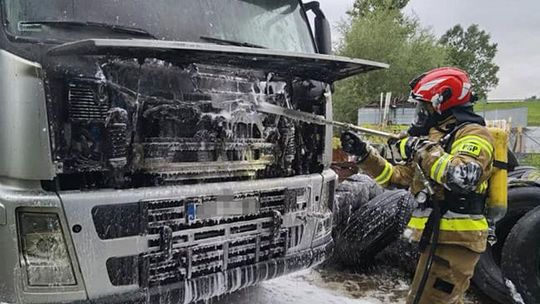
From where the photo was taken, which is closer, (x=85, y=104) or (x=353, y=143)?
(x=85, y=104)

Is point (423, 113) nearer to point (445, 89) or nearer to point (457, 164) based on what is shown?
point (445, 89)

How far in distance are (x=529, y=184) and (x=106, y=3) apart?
359 cm

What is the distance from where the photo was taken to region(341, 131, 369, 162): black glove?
10.1ft

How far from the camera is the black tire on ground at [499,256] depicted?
3.99m

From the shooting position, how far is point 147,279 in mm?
2533

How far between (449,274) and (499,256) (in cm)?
178

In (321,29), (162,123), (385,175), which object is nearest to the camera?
(162,123)

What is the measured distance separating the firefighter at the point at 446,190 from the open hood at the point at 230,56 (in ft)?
1.61

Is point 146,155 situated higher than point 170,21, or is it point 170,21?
point 170,21

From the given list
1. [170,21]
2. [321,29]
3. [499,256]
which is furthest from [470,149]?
[499,256]

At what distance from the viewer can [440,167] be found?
2578 millimetres

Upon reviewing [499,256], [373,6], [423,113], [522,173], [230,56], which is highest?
[373,6]

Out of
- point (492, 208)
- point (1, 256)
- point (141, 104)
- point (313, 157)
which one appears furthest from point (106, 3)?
point (492, 208)

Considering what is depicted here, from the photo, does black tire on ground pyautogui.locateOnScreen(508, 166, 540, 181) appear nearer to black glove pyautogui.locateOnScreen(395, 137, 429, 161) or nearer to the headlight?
black glove pyautogui.locateOnScreen(395, 137, 429, 161)
